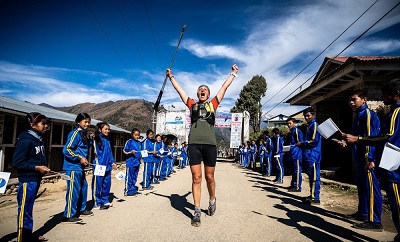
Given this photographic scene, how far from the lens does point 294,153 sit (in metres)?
7.18

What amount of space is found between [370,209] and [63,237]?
455 centimetres

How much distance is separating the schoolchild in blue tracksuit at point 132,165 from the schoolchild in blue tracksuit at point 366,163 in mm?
5072

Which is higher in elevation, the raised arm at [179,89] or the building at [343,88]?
the building at [343,88]

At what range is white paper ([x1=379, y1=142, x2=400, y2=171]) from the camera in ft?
8.38

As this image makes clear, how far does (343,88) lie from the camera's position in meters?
11.1

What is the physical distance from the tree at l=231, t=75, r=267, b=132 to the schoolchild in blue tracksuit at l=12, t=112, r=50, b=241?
38355 millimetres

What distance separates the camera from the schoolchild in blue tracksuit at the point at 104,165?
480cm

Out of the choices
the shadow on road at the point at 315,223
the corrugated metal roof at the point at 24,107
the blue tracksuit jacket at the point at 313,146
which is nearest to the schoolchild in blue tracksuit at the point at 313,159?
the blue tracksuit jacket at the point at 313,146

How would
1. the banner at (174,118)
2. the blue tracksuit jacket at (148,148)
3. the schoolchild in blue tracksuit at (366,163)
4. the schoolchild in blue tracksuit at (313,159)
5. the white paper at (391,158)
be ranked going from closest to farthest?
the white paper at (391,158), the schoolchild in blue tracksuit at (366,163), the schoolchild in blue tracksuit at (313,159), the blue tracksuit jacket at (148,148), the banner at (174,118)

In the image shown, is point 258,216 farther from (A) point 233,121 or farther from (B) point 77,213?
(A) point 233,121

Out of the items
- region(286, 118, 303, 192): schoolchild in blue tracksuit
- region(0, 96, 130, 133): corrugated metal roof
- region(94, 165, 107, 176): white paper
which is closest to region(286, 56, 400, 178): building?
region(286, 118, 303, 192): schoolchild in blue tracksuit

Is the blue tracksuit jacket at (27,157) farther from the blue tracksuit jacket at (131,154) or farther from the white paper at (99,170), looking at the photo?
the blue tracksuit jacket at (131,154)

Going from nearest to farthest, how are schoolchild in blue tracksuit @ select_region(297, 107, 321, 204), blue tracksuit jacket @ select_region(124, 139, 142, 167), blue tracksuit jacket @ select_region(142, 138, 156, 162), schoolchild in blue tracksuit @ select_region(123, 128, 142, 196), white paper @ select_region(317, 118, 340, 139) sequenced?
1. white paper @ select_region(317, 118, 340, 139)
2. schoolchild in blue tracksuit @ select_region(297, 107, 321, 204)
3. schoolchild in blue tracksuit @ select_region(123, 128, 142, 196)
4. blue tracksuit jacket @ select_region(124, 139, 142, 167)
5. blue tracksuit jacket @ select_region(142, 138, 156, 162)

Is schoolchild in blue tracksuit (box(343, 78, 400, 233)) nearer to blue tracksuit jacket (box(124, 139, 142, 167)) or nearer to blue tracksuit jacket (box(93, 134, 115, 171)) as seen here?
blue tracksuit jacket (box(93, 134, 115, 171))
